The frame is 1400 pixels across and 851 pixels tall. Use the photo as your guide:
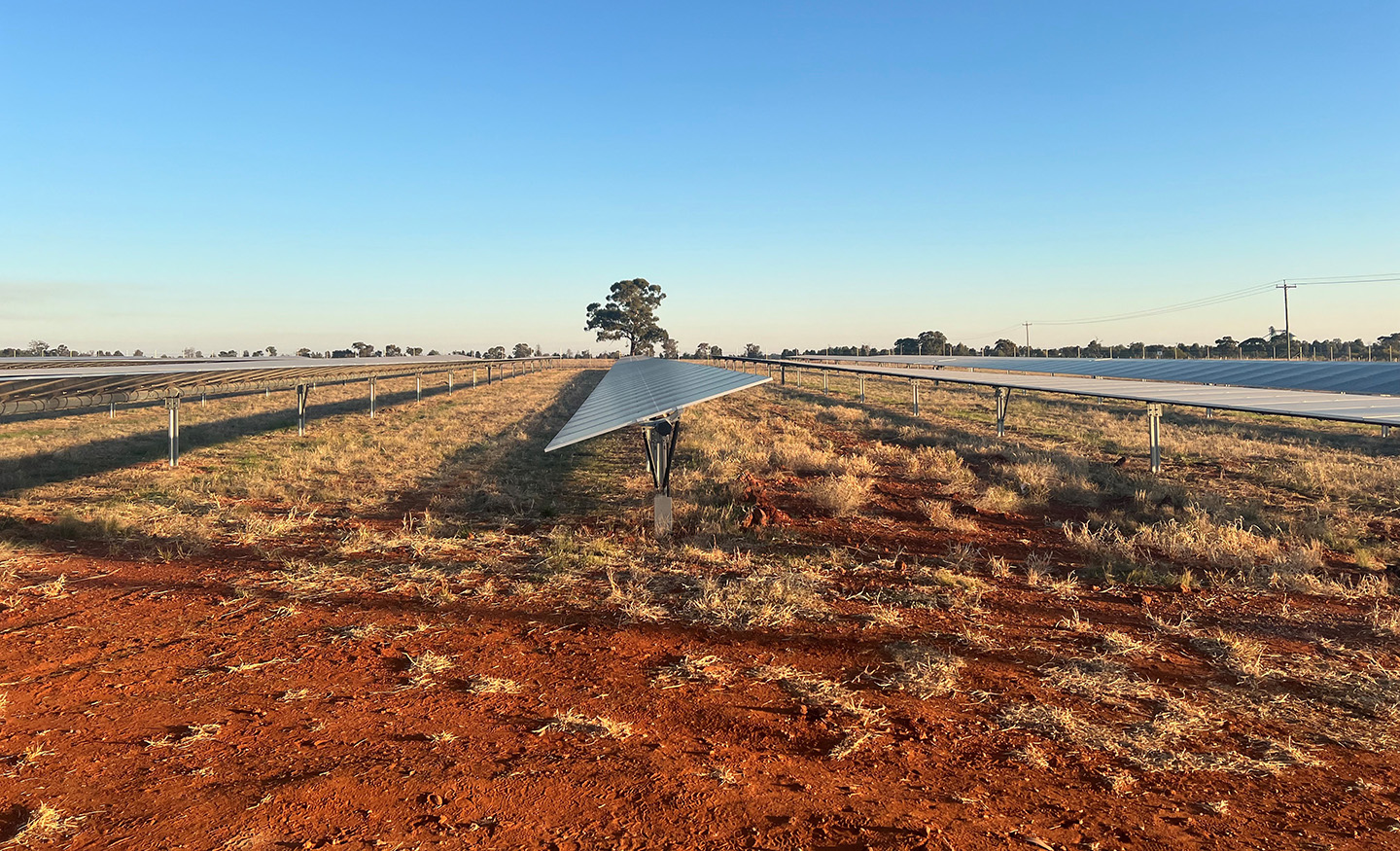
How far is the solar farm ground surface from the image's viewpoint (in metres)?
4.21

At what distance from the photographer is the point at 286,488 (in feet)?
50.1

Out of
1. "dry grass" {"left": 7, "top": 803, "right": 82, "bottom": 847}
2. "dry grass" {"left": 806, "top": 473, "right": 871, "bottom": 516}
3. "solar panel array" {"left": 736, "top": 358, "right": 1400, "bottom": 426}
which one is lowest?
"dry grass" {"left": 7, "top": 803, "right": 82, "bottom": 847}

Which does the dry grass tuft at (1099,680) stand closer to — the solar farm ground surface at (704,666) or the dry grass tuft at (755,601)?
the solar farm ground surface at (704,666)

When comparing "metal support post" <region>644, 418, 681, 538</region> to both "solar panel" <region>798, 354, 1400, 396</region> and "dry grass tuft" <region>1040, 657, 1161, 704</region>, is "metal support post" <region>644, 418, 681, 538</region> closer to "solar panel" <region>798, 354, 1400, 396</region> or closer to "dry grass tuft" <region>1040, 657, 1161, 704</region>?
"dry grass tuft" <region>1040, 657, 1161, 704</region>

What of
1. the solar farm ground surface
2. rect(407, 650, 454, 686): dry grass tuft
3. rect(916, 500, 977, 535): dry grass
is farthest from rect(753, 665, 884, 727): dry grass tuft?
rect(916, 500, 977, 535): dry grass

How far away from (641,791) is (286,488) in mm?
14187

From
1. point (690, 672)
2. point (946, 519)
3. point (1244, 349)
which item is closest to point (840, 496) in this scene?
point (946, 519)

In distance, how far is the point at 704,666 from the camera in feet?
21.3

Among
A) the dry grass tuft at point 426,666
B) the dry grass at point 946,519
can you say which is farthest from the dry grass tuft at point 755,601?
the dry grass at point 946,519

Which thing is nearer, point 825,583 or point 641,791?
point 641,791

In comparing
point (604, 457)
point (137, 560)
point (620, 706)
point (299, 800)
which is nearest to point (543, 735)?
point (620, 706)

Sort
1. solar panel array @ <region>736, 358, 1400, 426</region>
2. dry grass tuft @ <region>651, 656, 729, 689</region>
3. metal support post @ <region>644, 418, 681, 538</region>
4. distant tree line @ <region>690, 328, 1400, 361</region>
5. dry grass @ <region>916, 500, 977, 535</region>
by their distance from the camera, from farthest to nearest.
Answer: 1. distant tree line @ <region>690, 328, 1400, 361</region>
2. solar panel array @ <region>736, 358, 1400, 426</region>
3. dry grass @ <region>916, 500, 977, 535</region>
4. metal support post @ <region>644, 418, 681, 538</region>
5. dry grass tuft @ <region>651, 656, 729, 689</region>

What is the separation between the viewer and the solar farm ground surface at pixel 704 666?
13.8 feet

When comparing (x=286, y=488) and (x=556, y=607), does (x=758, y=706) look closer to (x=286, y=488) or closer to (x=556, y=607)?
(x=556, y=607)
